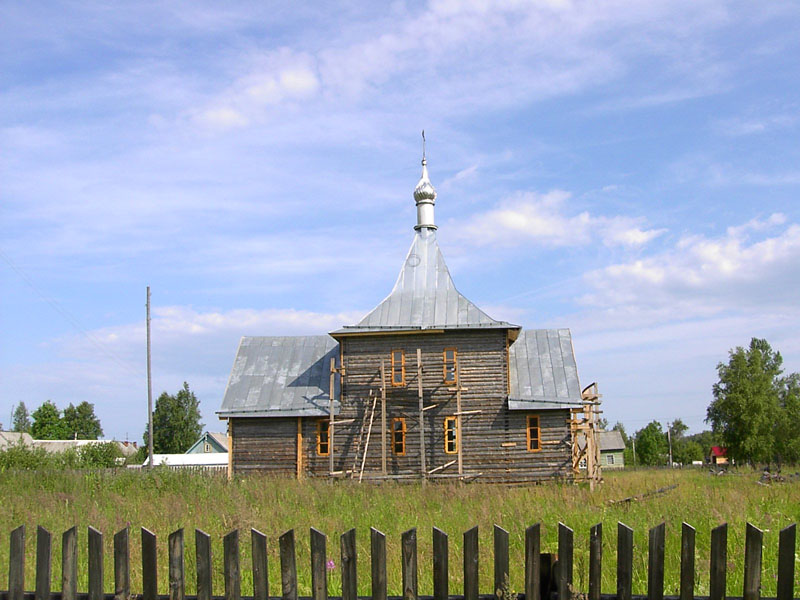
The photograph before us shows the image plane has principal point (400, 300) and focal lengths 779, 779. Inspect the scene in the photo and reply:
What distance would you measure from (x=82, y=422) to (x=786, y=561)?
101342 millimetres

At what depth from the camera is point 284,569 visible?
4836mm

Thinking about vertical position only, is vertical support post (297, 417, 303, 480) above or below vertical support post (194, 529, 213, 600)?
below

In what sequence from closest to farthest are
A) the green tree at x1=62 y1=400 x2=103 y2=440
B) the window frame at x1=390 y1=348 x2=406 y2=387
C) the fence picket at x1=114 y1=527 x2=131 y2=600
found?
1. the fence picket at x1=114 y1=527 x2=131 y2=600
2. the window frame at x1=390 y1=348 x2=406 y2=387
3. the green tree at x1=62 y1=400 x2=103 y2=440

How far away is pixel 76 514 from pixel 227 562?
26.3 feet

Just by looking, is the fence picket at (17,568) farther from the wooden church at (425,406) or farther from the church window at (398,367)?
the church window at (398,367)

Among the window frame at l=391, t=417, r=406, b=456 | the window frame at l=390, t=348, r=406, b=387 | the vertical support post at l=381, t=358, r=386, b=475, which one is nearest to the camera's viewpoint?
the vertical support post at l=381, t=358, r=386, b=475

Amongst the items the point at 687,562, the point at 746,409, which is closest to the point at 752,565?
the point at 687,562

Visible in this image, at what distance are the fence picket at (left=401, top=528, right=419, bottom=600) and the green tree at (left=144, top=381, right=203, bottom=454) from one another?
7515cm

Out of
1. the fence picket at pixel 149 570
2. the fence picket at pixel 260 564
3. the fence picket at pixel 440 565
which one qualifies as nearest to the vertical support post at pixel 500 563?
the fence picket at pixel 440 565

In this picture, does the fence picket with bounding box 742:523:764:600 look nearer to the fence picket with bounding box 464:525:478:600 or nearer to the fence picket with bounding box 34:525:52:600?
the fence picket with bounding box 464:525:478:600

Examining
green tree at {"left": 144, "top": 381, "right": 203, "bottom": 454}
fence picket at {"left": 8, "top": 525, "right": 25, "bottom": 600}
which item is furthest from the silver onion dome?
green tree at {"left": 144, "top": 381, "right": 203, "bottom": 454}

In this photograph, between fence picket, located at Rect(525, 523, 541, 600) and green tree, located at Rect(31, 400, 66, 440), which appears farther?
green tree, located at Rect(31, 400, 66, 440)

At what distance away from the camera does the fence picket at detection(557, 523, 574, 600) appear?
4687mm

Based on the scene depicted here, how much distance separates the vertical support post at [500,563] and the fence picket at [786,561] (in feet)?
5.25
